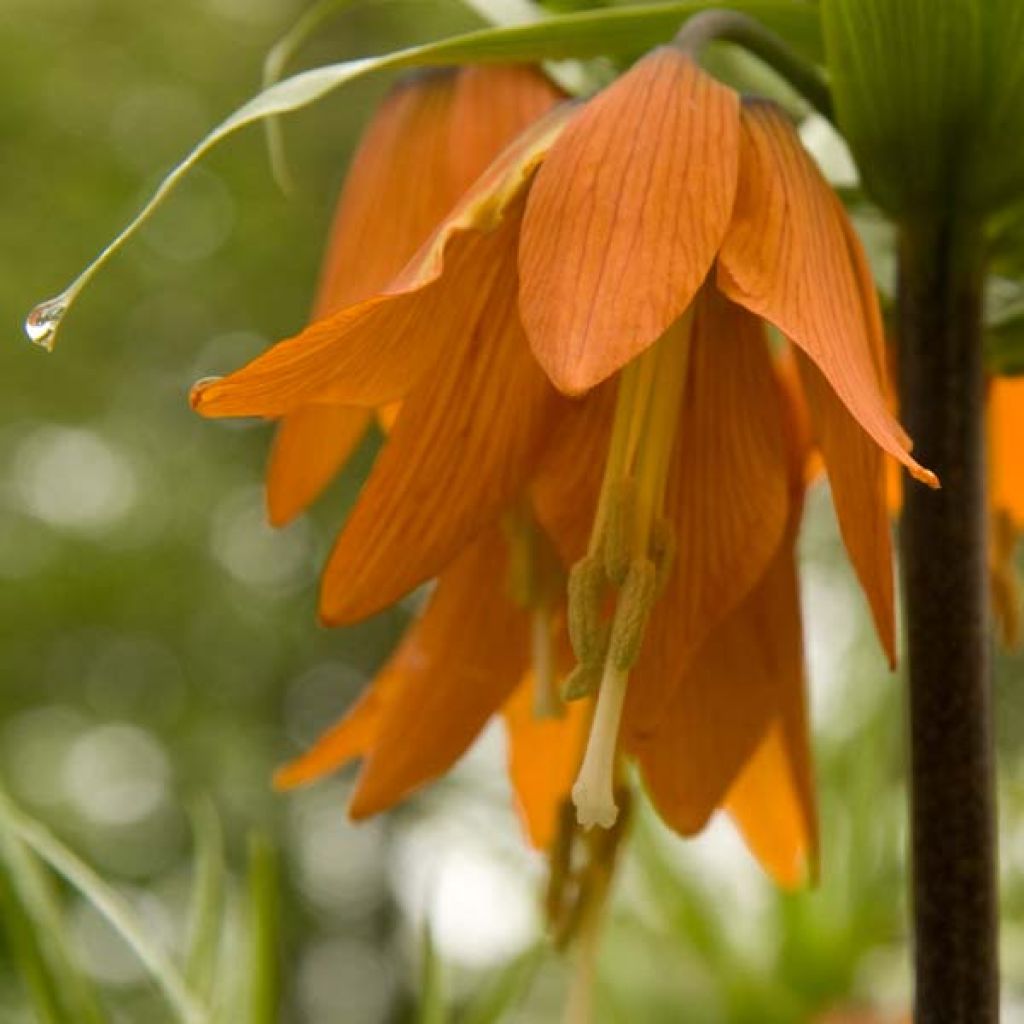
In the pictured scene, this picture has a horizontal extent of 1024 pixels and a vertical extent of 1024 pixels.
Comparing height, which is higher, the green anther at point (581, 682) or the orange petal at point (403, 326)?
the orange petal at point (403, 326)

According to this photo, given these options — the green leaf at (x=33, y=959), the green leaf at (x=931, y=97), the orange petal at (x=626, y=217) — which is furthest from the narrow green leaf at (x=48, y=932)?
the green leaf at (x=931, y=97)

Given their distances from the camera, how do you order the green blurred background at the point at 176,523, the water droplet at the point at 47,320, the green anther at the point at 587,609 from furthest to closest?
the green blurred background at the point at 176,523, the green anther at the point at 587,609, the water droplet at the point at 47,320

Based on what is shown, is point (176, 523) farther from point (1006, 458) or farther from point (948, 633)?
point (948, 633)

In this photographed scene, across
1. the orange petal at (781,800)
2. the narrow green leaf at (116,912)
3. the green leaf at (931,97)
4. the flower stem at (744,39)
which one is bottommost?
the narrow green leaf at (116,912)

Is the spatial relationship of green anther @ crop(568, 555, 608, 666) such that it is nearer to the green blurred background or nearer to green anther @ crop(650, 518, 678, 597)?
green anther @ crop(650, 518, 678, 597)

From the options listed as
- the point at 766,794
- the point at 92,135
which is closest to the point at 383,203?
the point at 766,794

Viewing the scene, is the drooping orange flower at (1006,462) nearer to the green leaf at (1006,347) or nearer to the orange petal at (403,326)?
the green leaf at (1006,347)

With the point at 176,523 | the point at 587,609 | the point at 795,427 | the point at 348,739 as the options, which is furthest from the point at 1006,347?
the point at 176,523
